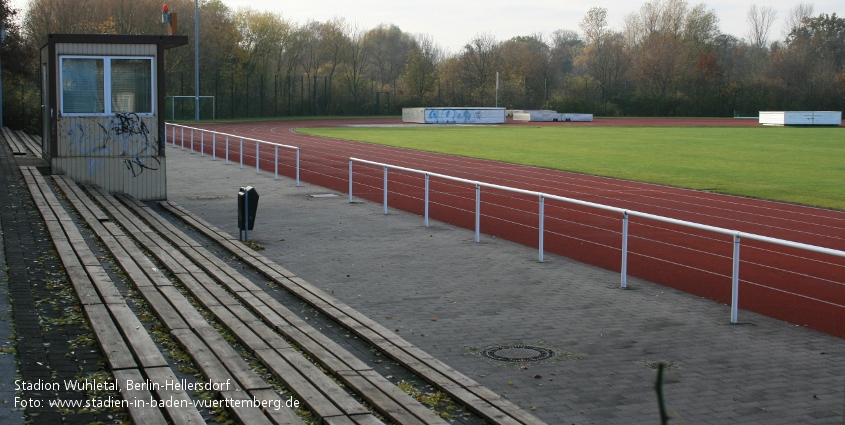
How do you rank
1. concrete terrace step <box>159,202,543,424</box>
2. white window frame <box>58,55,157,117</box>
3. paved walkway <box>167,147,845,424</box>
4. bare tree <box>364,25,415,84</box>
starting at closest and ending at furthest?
concrete terrace step <box>159,202,543,424</box>, paved walkway <box>167,147,845,424</box>, white window frame <box>58,55,157,117</box>, bare tree <box>364,25,415,84</box>

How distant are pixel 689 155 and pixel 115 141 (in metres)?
24.8

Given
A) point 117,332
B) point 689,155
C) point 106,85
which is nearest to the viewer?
point 117,332

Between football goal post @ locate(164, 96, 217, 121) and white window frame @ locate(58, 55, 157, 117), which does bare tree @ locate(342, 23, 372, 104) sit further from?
white window frame @ locate(58, 55, 157, 117)

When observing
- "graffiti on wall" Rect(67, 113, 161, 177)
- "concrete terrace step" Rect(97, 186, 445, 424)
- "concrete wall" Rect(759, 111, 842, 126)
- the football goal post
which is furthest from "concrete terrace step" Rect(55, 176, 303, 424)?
"concrete wall" Rect(759, 111, 842, 126)

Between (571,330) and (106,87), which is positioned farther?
(106,87)

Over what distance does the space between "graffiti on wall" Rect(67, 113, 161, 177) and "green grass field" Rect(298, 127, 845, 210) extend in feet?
45.5

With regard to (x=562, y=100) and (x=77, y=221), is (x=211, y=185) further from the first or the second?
(x=562, y=100)

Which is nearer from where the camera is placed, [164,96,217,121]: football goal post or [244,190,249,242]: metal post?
[244,190,249,242]: metal post

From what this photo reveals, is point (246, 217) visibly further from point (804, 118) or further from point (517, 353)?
point (804, 118)

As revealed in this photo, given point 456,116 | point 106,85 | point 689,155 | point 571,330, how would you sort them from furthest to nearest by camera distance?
1. point 456,116
2. point 689,155
3. point 106,85
4. point 571,330

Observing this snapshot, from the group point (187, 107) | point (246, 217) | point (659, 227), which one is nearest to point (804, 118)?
point (187, 107)

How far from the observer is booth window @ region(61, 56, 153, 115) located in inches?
693

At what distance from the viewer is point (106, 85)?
17.8 meters

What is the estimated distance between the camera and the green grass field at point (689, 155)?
24.7 m
